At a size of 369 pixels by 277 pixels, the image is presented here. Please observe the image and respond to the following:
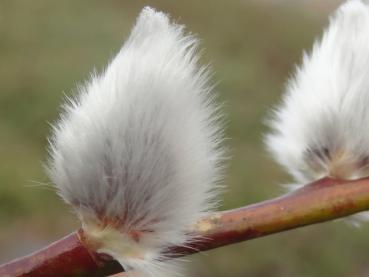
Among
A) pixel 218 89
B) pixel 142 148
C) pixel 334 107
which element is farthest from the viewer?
pixel 218 89

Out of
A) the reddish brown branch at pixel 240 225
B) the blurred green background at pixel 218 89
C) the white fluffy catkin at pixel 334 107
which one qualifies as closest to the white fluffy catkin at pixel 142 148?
the reddish brown branch at pixel 240 225

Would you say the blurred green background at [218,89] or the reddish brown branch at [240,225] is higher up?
the blurred green background at [218,89]

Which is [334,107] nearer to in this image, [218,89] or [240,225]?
[240,225]

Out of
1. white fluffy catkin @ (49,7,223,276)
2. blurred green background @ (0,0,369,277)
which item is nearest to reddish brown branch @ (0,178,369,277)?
white fluffy catkin @ (49,7,223,276)

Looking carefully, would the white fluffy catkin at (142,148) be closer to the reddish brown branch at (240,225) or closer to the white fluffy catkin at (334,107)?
the reddish brown branch at (240,225)

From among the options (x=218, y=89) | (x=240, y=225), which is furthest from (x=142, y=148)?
(x=218, y=89)

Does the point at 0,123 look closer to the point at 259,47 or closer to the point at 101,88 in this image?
the point at 259,47

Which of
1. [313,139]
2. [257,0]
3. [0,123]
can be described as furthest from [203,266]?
[257,0]
